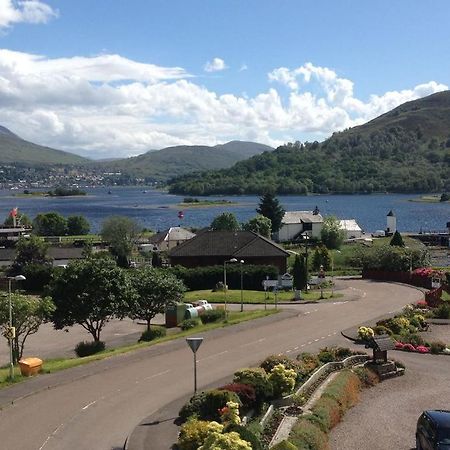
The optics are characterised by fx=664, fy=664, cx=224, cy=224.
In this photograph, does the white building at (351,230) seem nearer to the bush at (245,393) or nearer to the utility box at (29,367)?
the utility box at (29,367)

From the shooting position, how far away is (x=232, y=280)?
63.1 meters

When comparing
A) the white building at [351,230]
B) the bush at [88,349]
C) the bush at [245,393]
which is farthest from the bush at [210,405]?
the white building at [351,230]

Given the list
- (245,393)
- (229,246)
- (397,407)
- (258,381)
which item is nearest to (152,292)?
(258,381)

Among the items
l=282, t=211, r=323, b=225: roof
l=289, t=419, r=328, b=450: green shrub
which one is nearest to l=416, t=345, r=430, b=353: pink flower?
l=289, t=419, r=328, b=450: green shrub

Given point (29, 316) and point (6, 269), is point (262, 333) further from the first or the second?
point (6, 269)

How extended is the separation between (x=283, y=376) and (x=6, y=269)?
64.5 metres

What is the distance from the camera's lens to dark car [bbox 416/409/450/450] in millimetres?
17766

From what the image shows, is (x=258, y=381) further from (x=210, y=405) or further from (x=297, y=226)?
(x=297, y=226)

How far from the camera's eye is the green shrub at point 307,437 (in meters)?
18.4

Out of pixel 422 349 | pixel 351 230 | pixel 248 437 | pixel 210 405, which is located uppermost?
pixel 248 437

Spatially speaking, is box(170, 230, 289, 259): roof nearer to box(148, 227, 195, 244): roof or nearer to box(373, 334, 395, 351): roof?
box(148, 227, 195, 244): roof

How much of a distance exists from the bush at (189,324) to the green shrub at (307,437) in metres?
20.5

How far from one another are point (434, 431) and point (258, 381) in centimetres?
594

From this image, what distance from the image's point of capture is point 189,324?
40.7m
